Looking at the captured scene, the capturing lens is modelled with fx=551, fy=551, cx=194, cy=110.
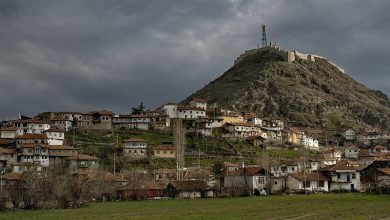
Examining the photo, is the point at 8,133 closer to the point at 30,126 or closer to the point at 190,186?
the point at 30,126

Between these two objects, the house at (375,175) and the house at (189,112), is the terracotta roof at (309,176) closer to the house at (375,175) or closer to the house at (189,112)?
the house at (375,175)

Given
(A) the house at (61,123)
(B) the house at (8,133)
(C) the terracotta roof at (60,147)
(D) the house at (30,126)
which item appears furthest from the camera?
(A) the house at (61,123)

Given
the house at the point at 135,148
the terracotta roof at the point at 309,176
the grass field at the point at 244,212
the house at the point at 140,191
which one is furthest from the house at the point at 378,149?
the grass field at the point at 244,212

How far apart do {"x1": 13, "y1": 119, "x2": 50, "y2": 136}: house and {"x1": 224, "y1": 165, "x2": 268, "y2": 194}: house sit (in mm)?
56425

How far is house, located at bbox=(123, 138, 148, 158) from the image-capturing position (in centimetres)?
12294

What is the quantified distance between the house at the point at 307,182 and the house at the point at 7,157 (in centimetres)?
5624

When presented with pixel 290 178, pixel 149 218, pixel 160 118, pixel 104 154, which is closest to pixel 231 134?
pixel 160 118

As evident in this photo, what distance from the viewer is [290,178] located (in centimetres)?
9769

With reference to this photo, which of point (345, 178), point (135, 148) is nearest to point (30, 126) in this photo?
point (135, 148)

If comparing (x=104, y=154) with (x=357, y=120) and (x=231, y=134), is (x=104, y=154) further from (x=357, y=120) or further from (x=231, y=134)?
(x=357, y=120)

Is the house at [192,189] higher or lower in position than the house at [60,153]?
lower

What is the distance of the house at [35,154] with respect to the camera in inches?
4528

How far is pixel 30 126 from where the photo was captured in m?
135

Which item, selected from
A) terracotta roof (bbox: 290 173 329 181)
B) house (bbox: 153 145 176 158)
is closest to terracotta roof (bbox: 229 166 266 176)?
terracotta roof (bbox: 290 173 329 181)
